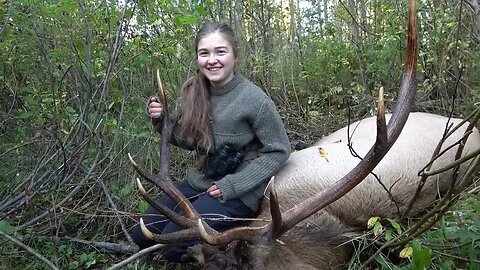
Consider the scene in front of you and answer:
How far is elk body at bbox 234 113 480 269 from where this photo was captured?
304cm

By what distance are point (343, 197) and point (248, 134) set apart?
0.69 metres

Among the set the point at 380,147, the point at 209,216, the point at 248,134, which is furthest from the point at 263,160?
the point at 380,147

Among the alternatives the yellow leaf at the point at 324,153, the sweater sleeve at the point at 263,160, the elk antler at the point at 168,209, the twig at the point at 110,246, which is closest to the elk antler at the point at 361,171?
the elk antler at the point at 168,209

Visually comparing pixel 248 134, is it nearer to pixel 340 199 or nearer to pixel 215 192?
pixel 215 192

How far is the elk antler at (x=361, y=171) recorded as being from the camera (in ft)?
8.77

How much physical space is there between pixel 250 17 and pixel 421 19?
2.19m

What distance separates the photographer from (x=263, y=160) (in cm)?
338

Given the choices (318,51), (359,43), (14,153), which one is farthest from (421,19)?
(14,153)

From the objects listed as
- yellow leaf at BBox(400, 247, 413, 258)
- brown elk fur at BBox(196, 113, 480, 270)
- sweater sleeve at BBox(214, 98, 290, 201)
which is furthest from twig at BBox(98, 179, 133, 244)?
yellow leaf at BBox(400, 247, 413, 258)

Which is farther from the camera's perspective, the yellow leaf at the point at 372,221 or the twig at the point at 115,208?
the twig at the point at 115,208

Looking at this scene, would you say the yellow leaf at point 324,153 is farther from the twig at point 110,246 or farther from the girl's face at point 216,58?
the twig at point 110,246

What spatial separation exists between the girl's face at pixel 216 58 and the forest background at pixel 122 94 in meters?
0.40

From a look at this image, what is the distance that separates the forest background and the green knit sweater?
1.71 ft

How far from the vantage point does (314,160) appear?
3.81 meters
